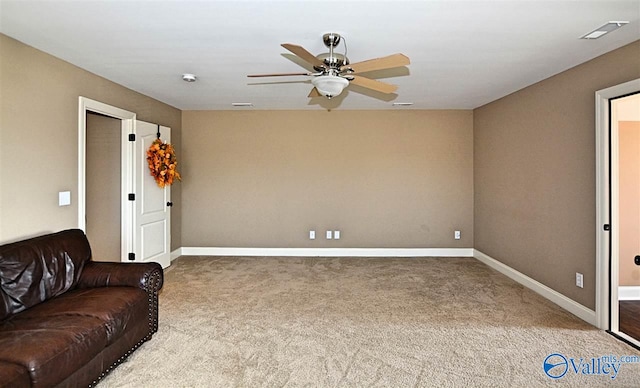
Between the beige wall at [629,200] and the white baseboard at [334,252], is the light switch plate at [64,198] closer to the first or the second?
the white baseboard at [334,252]

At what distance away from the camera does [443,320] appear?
3.34m

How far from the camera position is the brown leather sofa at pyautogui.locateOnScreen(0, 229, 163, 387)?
1891mm

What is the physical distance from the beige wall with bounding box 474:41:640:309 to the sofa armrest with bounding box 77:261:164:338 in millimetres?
3918

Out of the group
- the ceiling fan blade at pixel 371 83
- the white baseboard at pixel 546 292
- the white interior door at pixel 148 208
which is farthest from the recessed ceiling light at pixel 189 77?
the white baseboard at pixel 546 292

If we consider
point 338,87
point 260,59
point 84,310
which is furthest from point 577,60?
point 84,310

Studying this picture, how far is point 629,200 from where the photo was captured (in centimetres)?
397

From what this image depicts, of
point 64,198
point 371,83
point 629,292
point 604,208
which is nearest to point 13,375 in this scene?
point 64,198

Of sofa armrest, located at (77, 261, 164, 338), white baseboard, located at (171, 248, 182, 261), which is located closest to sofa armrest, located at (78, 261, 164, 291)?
sofa armrest, located at (77, 261, 164, 338)

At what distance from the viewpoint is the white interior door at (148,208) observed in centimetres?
462

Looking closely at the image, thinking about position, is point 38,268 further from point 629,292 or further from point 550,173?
point 629,292

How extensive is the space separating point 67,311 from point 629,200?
542 centimetres

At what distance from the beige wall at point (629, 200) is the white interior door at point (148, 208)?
575cm

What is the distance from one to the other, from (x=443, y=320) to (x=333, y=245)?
2873 mm

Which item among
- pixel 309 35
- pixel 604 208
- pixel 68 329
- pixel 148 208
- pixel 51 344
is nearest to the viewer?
pixel 51 344
